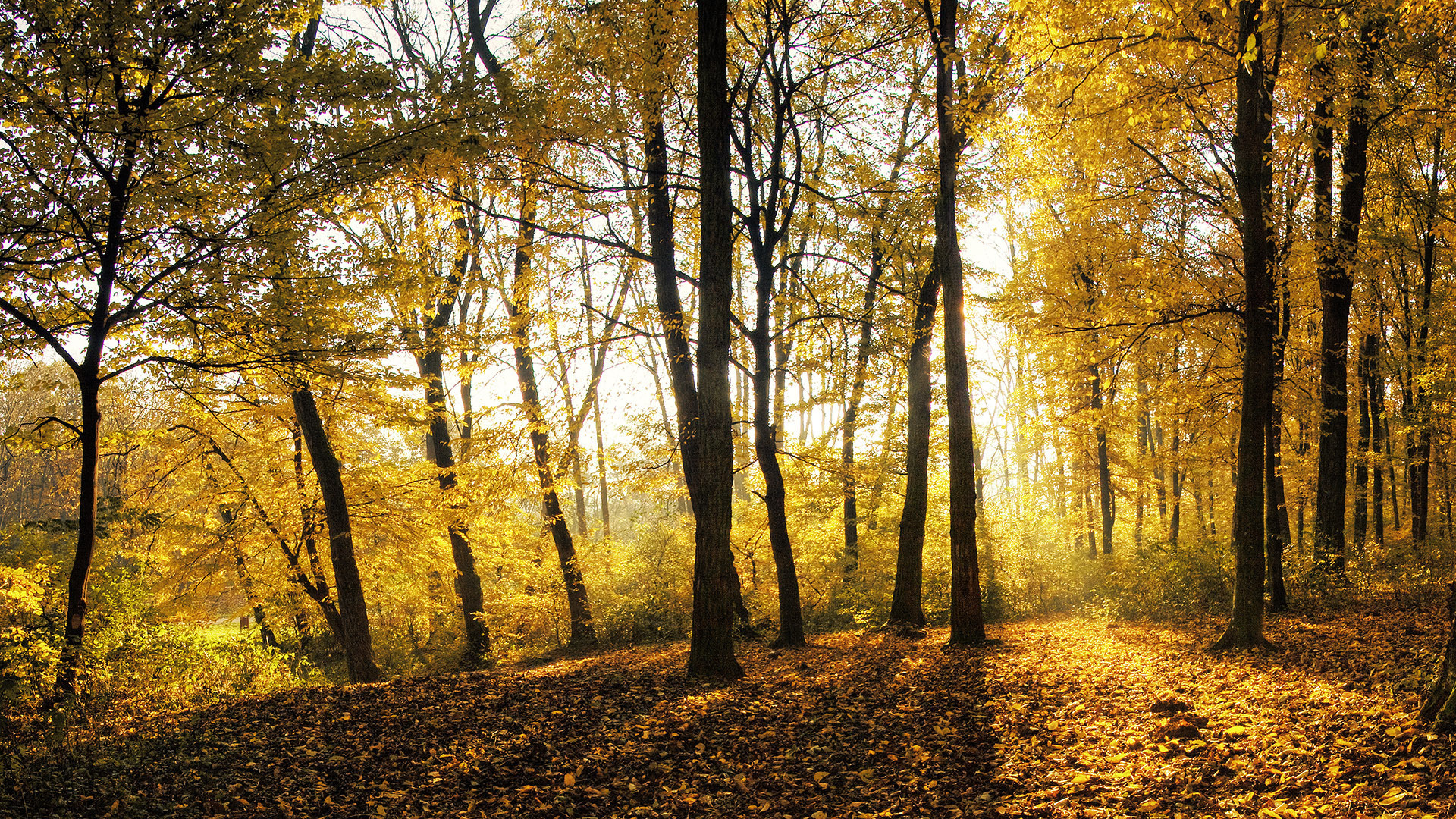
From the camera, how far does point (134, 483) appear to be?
41.9ft

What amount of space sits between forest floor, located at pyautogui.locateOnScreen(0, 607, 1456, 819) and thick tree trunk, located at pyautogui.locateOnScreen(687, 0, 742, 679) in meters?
0.53

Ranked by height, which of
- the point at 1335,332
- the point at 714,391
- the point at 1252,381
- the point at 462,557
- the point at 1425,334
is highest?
the point at 1425,334

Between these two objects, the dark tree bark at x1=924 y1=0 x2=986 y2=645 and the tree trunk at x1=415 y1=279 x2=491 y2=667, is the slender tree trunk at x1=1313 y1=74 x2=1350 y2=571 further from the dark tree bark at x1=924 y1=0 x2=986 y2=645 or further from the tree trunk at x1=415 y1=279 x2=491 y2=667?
the tree trunk at x1=415 y1=279 x2=491 y2=667

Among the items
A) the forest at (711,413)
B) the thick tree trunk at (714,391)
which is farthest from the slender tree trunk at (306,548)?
the thick tree trunk at (714,391)

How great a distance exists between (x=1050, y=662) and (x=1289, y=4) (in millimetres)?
6604

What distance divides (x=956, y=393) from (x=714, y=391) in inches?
122

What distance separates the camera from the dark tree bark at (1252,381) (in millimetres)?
6852

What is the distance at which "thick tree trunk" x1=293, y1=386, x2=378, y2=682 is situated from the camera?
992 centimetres

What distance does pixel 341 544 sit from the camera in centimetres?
1009

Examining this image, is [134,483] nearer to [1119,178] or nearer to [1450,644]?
[1450,644]

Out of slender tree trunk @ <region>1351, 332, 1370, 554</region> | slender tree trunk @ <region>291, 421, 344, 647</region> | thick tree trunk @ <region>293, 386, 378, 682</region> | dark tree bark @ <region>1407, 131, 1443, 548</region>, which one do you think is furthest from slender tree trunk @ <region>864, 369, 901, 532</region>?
slender tree trunk @ <region>291, 421, 344, 647</region>

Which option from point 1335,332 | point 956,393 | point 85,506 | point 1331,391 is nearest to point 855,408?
point 956,393

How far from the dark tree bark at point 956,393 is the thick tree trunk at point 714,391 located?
2.85 m

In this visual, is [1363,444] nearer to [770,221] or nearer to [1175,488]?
[1175,488]
